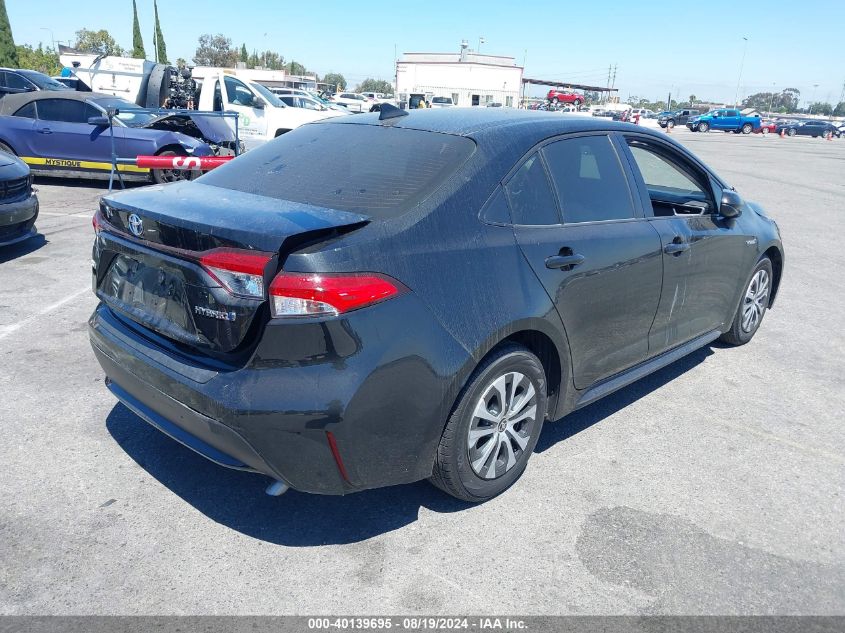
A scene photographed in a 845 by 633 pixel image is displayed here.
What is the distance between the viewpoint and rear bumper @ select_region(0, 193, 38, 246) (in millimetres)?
6719

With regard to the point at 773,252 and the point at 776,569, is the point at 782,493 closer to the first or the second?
the point at 776,569

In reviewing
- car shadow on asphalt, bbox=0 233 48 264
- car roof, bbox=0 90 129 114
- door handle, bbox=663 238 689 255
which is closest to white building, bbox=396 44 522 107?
car roof, bbox=0 90 129 114

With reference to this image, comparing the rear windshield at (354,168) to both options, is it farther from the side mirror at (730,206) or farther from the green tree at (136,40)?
the green tree at (136,40)

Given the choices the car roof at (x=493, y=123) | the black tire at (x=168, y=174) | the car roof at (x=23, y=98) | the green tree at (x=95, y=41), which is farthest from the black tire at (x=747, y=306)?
the green tree at (x=95, y=41)

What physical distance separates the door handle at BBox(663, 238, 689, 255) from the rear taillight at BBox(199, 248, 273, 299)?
8.23 ft

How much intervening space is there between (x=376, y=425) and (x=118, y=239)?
58.6 inches

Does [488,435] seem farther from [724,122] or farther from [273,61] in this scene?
[273,61]

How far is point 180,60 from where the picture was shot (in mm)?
87750

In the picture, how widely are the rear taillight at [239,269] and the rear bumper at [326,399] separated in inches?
6.8

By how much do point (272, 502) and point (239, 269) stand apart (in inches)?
48.9

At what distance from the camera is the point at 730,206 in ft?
15.0

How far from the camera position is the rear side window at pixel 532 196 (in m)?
3.19

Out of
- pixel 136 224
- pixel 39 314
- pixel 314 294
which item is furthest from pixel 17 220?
pixel 314 294

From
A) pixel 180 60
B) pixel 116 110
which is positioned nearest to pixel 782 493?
pixel 116 110
